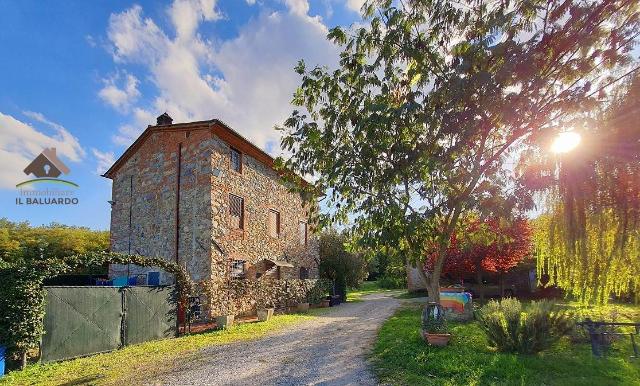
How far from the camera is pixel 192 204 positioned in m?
16.0

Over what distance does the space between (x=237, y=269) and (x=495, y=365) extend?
1222 cm

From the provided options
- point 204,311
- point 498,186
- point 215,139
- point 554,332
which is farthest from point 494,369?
point 215,139

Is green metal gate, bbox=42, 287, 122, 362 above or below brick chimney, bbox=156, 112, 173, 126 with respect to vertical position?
below

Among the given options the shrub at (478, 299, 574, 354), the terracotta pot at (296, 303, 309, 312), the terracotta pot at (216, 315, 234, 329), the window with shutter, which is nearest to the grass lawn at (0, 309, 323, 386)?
the terracotta pot at (216, 315, 234, 329)

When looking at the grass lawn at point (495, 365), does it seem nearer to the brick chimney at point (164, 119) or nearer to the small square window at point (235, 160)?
the small square window at point (235, 160)

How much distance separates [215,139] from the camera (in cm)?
1623

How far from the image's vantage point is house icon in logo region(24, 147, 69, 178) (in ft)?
59.3

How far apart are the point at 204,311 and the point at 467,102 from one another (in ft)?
37.7

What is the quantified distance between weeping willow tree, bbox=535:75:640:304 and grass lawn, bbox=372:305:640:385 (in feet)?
5.31

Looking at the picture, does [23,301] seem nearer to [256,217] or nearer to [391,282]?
[256,217]

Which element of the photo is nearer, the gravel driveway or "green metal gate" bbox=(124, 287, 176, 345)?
the gravel driveway

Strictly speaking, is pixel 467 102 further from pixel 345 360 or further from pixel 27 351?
pixel 27 351

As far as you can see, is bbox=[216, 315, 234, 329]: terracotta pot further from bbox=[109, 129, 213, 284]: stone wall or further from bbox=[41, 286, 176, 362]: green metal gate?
bbox=[109, 129, 213, 284]: stone wall

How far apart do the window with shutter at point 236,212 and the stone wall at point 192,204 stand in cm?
27
